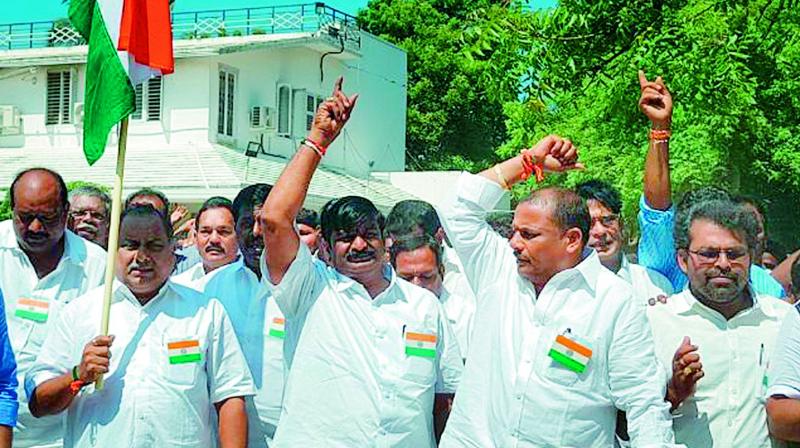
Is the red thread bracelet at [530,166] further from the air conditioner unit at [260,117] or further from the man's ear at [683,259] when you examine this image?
the air conditioner unit at [260,117]

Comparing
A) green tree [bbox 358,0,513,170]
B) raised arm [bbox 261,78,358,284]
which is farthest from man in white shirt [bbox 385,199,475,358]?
green tree [bbox 358,0,513,170]

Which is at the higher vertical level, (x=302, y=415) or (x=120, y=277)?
(x=120, y=277)

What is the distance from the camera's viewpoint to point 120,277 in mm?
4953

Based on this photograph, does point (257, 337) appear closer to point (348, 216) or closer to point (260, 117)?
point (348, 216)

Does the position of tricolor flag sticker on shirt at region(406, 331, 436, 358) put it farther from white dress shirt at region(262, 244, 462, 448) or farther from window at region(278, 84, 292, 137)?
window at region(278, 84, 292, 137)

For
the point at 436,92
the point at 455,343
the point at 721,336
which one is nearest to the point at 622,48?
the point at 455,343

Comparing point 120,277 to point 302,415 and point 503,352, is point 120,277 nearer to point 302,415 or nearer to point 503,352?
point 302,415

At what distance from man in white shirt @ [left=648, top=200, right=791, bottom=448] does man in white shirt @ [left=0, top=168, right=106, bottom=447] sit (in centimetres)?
290

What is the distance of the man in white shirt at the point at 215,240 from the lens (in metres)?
6.45

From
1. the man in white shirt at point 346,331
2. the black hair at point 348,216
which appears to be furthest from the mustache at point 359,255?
the black hair at point 348,216

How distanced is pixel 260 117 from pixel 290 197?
75.7 feet

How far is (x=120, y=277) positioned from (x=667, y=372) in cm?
243

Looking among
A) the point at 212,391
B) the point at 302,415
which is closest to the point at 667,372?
the point at 302,415

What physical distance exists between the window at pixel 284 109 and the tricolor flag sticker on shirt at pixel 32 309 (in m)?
23.0
